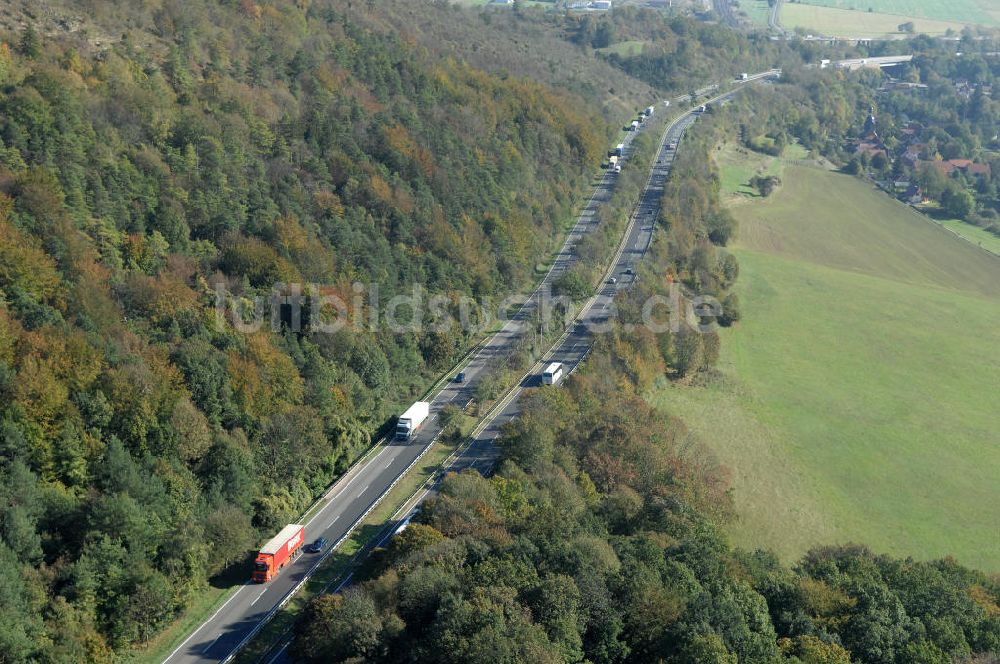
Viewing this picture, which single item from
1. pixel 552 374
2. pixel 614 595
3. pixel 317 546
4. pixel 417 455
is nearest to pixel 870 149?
pixel 552 374

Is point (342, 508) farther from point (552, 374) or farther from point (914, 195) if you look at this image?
point (914, 195)

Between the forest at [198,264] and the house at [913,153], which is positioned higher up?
the forest at [198,264]

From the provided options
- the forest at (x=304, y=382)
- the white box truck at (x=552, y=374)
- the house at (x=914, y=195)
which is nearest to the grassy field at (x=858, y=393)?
the forest at (x=304, y=382)

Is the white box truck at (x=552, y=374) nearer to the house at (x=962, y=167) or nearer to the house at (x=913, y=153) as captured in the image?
the house at (x=962, y=167)

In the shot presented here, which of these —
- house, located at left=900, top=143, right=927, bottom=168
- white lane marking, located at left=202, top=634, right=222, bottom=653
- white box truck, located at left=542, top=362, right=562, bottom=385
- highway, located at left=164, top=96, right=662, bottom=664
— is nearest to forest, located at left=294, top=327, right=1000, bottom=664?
highway, located at left=164, top=96, right=662, bottom=664

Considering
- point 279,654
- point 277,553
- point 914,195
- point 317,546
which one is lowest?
point 914,195

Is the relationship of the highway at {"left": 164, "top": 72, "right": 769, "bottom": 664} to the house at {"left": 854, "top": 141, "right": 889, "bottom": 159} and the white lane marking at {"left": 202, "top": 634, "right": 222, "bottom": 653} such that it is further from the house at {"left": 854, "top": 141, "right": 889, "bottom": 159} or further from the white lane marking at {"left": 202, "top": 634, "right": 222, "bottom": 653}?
the house at {"left": 854, "top": 141, "right": 889, "bottom": 159}

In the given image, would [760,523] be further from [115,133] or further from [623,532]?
[115,133]
